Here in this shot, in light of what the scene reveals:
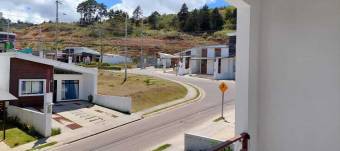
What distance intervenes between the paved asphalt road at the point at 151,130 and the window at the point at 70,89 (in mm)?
6386

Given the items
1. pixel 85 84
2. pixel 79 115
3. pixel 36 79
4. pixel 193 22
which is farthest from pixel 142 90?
pixel 193 22

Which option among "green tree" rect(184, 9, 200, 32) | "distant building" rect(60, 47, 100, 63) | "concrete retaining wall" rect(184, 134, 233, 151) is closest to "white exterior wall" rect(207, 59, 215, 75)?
"distant building" rect(60, 47, 100, 63)

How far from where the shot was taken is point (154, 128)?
17.7 m

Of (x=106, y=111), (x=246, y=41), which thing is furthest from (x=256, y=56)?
(x=106, y=111)

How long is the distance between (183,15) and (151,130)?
233ft

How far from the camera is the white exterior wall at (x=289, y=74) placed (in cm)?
389

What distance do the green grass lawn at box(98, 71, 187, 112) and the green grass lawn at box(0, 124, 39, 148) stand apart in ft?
23.8

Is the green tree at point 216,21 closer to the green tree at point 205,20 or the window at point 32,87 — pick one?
the green tree at point 205,20

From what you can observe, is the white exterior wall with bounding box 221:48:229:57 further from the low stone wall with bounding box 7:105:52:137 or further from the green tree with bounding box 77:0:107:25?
the green tree with bounding box 77:0:107:25

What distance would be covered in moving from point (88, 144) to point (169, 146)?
357 cm

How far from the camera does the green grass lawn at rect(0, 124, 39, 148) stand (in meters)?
14.9

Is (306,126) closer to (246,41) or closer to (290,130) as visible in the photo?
(290,130)

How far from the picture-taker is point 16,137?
1558 centimetres

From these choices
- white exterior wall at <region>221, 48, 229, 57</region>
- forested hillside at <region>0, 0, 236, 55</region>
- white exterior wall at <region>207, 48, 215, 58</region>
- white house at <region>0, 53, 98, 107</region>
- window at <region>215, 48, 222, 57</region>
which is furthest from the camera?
forested hillside at <region>0, 0, 236, 55</region>
